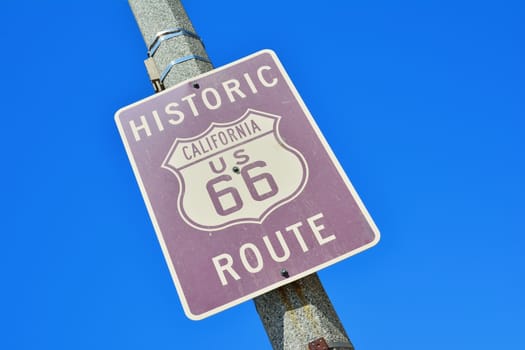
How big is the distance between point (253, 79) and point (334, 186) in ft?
2.35

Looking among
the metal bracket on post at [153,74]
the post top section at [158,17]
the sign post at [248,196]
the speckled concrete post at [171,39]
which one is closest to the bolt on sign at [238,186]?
the sign post at [248,196]

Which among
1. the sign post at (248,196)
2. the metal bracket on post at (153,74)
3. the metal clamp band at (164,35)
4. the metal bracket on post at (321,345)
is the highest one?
the metal clamp band at (164,35)

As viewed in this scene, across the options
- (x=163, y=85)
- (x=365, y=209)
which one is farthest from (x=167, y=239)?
(x=163, y=85)

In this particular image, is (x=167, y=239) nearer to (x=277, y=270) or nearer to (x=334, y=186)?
(x=277, y=270)

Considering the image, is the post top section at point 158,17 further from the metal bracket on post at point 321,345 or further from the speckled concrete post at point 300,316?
the metal bracket on post at point 321,345

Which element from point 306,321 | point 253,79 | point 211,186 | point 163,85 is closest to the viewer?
point 306,321

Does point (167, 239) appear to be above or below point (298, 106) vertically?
below

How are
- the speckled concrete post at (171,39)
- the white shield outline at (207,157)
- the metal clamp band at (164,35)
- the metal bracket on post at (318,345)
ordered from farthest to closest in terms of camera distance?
the metal clamp band at (164,35)
the speckled concrete post at (171,39)
the white shield outline at (207,157)
the metal bracket on post at (318,345)

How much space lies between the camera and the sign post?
182 cm

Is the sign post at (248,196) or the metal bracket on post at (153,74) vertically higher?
the metal bracket on post at (153,74)

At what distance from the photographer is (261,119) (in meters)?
2.23

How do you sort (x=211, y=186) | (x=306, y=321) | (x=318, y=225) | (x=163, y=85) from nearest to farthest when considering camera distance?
(x=306, y=321) → (x=318, y=225) → (x=211, y=186) → (x=163, y=85)

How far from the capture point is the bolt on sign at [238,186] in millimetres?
1842

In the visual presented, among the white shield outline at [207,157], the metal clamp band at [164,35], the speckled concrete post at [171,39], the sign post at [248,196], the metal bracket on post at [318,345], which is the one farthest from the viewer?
the metal clamp band at [164,35]
